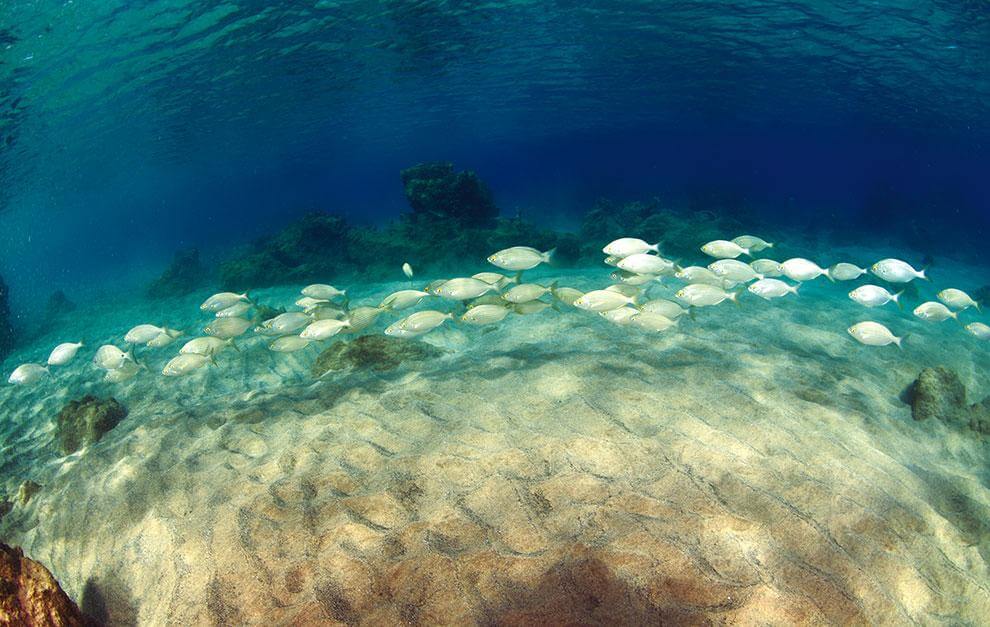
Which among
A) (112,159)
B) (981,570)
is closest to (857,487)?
(981,570)

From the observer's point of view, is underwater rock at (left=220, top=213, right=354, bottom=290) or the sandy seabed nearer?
the sandy seabed

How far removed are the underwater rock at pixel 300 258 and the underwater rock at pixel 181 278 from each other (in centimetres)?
524

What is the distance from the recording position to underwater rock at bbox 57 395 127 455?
21.3 feet

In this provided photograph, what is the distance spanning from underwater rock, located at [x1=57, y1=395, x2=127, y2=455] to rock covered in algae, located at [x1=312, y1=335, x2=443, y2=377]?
299 centimetres

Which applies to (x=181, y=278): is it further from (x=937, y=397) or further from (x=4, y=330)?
(x=937, y=397)

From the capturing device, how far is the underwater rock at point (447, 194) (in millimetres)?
16250

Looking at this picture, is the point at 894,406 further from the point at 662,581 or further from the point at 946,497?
the point at 662,581

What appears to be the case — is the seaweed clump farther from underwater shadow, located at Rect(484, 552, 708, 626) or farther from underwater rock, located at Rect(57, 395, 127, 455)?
underwater shadow, located at Rect(484, 552, 708, 626)

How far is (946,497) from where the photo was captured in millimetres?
3828

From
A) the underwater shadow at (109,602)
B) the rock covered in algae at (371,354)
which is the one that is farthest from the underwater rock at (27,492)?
the rock covered in algae at (371,354)

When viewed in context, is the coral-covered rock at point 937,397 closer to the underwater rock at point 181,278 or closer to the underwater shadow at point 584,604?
the underwater shadow at point 584,604

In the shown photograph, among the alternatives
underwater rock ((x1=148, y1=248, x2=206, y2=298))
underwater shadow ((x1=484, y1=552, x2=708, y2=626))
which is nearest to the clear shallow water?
underwater shadow ((x1=484, y1=552, x2=708, y2=626))

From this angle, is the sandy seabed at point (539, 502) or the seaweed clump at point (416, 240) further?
the seaweed clump at point (416, 240)

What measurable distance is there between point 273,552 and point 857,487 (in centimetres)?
448
